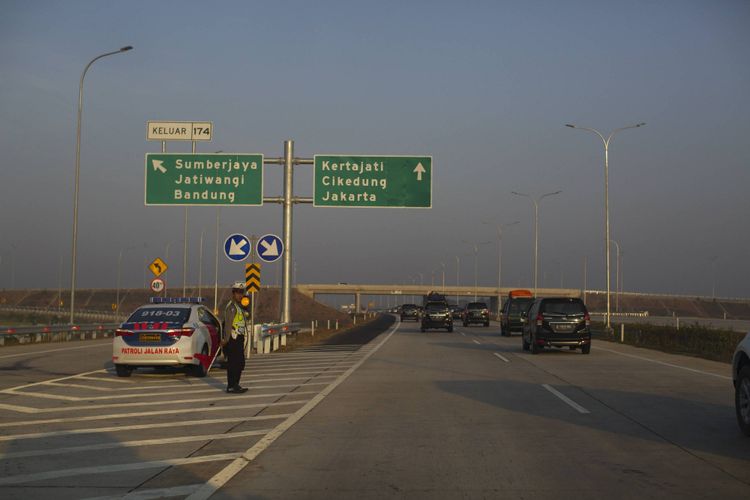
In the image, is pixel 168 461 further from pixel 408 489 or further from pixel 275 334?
pixel 275 334

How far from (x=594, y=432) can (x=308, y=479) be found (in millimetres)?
4497

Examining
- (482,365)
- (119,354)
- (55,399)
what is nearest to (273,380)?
(119,354)

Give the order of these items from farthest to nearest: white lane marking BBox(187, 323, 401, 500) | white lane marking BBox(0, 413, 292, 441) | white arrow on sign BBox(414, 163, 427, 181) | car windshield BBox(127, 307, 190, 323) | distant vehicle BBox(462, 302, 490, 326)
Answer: distant vehicle BBox(462, 302, 490, 326) < white arrow on sign BBox(414, 163, 427, 181) < car windshield BBox(127, 307, 190, 323) < white lane marking BBox(0, 413, 292, 441) < white lane marking BBox(187, 323, 401, 500)

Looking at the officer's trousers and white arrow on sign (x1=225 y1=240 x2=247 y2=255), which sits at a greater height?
white arrow on sign (x1=225 y1=240 x2=247 y2=255)

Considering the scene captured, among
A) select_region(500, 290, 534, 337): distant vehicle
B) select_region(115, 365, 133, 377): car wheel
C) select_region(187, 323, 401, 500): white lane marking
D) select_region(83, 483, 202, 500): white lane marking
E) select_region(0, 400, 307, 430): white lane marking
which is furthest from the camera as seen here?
select_region(500, 290, 534, 337): distant vehicle

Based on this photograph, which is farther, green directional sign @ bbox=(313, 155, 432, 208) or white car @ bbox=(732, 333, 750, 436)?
green directional sign @ bbox=(313, 155, 432, 208)

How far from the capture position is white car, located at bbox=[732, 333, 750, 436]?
10.3 meters

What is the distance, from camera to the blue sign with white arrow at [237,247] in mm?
26297

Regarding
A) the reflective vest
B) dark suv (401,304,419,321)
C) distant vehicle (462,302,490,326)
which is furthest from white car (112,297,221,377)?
dark suv (401,304,419,321)

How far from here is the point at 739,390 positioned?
1060 centimetres

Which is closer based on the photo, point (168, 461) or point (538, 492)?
point (538, 492)

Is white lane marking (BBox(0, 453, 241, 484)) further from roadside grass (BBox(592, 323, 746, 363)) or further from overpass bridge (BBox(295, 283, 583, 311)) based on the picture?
overpass bridge (BBox(295, 283, 583, 311))

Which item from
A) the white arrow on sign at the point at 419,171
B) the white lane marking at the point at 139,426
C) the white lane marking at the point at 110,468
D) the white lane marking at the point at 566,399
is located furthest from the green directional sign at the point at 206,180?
the white lane marking at the point at 110,468

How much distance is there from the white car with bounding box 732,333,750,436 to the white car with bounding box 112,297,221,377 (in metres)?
10.6
